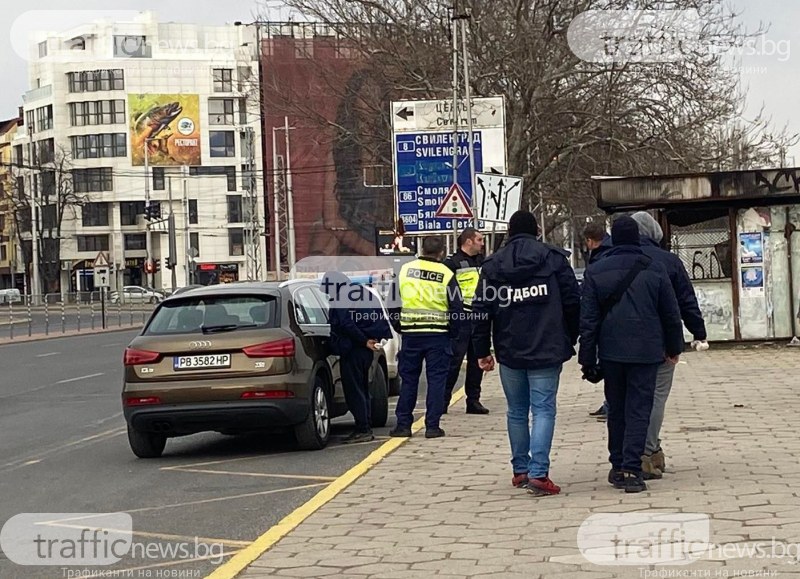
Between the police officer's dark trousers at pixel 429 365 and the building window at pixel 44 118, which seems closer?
the police officer's dark trousers at pixel 429 365

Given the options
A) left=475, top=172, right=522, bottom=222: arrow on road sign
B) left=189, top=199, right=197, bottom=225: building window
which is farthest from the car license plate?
left=189, top=199, right=197, bottom=225: building window

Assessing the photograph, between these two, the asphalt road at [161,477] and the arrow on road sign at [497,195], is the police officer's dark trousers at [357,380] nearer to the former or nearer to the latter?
the asphalt road at [161,477]

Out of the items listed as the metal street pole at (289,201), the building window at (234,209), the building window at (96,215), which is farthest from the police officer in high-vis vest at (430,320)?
the building window at (96,215)

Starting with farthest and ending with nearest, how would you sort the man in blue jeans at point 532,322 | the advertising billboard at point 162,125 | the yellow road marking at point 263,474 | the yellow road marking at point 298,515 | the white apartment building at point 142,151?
the white apartment building at point 142,151 < the advertising billboard at point 162,125 < the yellow road marking at point 263,474 < the man in blue jeans at point 532,322 < the yellow road marking at point 298,515

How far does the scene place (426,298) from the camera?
11.9 meters

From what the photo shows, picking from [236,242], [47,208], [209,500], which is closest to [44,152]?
[47,208]

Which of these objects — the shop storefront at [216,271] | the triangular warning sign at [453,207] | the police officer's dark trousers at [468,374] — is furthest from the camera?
the shop storefront at [216,271]

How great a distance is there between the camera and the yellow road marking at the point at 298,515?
6840mm

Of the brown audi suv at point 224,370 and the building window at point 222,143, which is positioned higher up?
the building window at point 222,143

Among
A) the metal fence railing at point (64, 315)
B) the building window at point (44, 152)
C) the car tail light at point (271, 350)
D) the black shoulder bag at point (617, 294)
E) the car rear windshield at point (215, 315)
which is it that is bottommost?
the metal fence railing at point (64, 315)

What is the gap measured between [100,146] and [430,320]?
95.1m

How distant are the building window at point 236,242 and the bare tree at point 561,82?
70.3 metres

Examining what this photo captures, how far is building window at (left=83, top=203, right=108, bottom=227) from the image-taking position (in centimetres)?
10284

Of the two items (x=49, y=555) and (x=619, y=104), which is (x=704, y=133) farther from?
(x=49, y=555)
